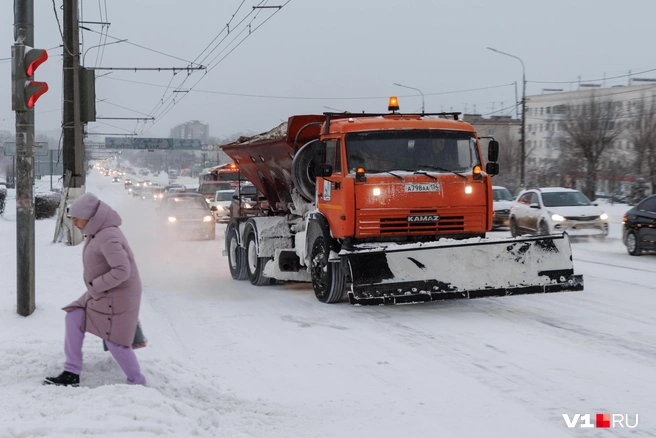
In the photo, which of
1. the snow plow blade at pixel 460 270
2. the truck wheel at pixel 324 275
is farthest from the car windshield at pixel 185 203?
the snow plow blade at pixel 460 270

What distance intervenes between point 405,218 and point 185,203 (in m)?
16.4

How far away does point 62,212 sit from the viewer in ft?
70.1

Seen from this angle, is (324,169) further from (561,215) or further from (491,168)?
(561,215)

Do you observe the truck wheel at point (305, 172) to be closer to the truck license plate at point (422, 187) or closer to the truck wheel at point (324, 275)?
the truck wheel at point (324, 275)

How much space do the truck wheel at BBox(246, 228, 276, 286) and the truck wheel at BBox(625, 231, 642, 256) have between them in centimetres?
940

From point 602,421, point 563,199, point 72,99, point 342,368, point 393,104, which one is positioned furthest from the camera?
point 563,199

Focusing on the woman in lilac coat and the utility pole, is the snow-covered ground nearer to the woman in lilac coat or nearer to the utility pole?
the woman in lilac coat

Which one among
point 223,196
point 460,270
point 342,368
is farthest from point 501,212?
point 342,368

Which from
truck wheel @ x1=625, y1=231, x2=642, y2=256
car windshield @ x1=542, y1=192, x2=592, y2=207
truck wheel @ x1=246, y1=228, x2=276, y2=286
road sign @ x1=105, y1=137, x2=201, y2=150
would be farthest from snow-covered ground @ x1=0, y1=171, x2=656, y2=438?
road sign @ x1=105, y1=137, x2=201, y2=150

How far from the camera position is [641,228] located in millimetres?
18766

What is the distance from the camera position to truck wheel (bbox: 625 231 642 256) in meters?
18.9

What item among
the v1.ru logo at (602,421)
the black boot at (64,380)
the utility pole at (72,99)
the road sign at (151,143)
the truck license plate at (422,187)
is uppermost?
the road sign at (151,143)

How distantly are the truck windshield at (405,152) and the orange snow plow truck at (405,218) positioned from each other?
0.01 metres

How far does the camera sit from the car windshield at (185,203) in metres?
25.9
